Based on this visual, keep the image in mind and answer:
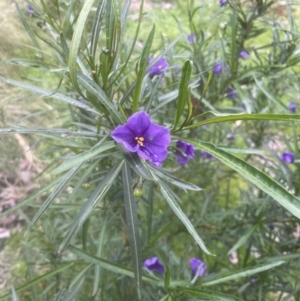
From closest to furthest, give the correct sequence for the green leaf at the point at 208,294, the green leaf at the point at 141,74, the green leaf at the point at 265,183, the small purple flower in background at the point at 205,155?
the green leaf at the point at 265,183 → the green leaf at the point at 141,74 → the green leaf at the point at 208,294 → the small purple flower in background at the point at 205,155

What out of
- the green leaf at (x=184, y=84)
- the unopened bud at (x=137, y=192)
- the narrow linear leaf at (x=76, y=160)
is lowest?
the unopened bud at (x=137, y=192)

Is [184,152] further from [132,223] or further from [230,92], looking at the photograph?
[230,92]

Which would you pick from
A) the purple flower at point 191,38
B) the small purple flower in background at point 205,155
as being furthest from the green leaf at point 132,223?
the small purple flower in background at point 205,155

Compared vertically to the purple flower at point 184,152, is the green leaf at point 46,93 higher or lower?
higher

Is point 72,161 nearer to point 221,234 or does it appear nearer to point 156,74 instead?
point 156,74

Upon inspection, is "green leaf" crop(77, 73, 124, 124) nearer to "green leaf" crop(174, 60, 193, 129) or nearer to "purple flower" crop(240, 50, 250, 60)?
"green leaf" crop(174, 60, 193, 129)

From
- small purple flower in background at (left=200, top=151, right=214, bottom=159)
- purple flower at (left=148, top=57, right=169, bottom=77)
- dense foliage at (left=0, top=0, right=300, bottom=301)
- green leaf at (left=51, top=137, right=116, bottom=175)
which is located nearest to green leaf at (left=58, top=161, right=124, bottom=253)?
dense foliage at (left=0, top=0, right=300, bottom=301)

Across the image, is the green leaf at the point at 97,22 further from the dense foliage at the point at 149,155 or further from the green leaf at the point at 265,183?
the green leaf at the point at 265,183
